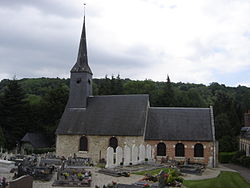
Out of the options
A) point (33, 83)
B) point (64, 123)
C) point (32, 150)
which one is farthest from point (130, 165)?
point (33, 83)

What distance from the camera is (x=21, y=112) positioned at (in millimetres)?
45312

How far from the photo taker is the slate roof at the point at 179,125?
30.9m

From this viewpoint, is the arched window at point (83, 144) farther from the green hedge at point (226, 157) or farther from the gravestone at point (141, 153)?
the green hedge at point (226, 157)

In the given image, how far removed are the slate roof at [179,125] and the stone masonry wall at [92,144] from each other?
2.01 metres

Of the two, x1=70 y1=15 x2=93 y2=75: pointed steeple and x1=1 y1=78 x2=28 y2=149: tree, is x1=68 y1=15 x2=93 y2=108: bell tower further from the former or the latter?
x1=1 y1=78 x2=28 y2=149: tree

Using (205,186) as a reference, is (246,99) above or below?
above

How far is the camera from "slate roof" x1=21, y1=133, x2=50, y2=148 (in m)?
42.2

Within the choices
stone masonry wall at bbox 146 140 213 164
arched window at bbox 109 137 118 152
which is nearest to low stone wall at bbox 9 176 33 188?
arched window at bbox 109 137 118 152

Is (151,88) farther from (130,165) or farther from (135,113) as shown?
(130,165)

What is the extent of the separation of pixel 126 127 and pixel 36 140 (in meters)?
18.2

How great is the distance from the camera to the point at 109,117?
33.6 m

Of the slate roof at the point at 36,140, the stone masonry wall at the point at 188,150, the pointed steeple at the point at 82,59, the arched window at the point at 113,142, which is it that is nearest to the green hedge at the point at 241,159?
the stone masonry wall at the point at 188,150

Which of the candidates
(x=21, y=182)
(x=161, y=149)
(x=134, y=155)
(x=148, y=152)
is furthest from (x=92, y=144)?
(x=21, y=182)

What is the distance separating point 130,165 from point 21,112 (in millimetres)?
25760
